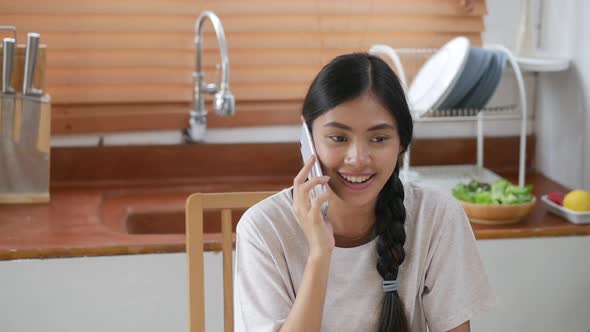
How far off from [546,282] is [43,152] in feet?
3.98

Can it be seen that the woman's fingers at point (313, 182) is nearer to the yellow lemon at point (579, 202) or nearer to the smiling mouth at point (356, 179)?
the smiling mouth at point (356, 179)

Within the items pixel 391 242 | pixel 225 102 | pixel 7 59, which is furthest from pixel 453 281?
pixel 7 59

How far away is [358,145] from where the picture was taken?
4.31 ft

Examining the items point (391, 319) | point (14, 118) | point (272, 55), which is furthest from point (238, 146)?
point (391, 319)

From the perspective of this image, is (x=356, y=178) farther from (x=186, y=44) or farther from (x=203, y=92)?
(x=186, y=44)

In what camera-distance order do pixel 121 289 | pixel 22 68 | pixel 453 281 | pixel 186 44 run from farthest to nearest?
pixel 186 44 → pixel 22 68 → pixel 121 289 → pixel 453 281

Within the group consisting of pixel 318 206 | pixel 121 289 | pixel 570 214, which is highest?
pixel 318 206

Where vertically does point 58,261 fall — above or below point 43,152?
below

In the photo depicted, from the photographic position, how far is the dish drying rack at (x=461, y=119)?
7.57 feet

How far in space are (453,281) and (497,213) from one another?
2.26 ft

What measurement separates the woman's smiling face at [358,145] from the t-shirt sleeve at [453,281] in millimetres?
156

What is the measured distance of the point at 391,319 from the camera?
52.8 inches

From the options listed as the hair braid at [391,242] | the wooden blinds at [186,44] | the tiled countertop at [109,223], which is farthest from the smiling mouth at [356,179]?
the wooden blinds at [186,44]

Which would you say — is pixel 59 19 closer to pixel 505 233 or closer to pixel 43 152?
pixel 43 152
